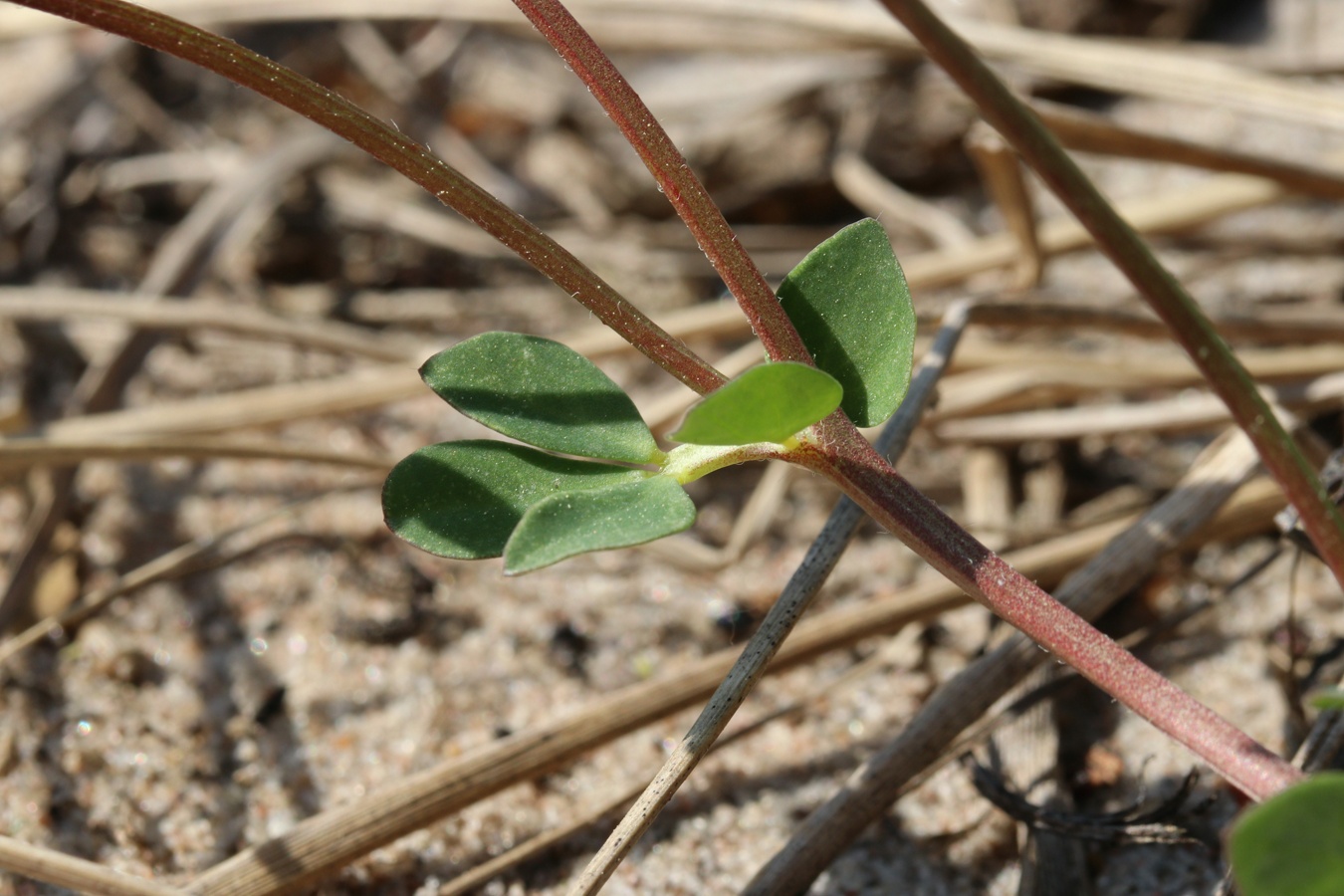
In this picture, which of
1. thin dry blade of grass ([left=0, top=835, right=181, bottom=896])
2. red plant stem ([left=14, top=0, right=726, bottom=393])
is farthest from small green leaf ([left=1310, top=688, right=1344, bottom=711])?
thin dry blade of grass ([left=0, top=835, right=181, bottom=896])

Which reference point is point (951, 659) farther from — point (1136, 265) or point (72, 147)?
point (72, 147)

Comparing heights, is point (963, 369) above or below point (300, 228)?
below

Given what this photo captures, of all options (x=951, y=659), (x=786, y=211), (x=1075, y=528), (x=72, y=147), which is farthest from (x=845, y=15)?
(x=72, y=147)

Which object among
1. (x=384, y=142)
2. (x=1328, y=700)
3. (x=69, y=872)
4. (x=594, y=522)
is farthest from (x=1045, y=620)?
(x=69, y=872)

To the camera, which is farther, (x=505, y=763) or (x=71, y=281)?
(x=71, y=281)

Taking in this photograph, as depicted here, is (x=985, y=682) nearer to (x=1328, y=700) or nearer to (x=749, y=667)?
(x=749, y=667)

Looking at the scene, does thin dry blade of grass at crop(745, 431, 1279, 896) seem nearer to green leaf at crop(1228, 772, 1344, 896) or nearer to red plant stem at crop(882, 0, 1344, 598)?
red plant stem at crop(882, 0, 1344, 598)

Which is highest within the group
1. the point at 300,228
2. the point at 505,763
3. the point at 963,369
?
the point at 300,228
